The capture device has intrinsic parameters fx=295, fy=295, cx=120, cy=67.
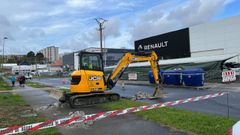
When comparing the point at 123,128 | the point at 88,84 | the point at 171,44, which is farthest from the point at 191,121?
the point at 171,44

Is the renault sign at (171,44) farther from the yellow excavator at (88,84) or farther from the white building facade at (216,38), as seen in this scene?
the yellow excavator at (88,84)

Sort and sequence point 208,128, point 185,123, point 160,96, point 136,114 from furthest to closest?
point 160,96, point 136,114, point 185,123, point 208,128

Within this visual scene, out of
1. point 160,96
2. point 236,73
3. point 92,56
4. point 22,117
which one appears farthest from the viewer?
point 236,73

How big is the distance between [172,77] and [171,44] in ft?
67.6

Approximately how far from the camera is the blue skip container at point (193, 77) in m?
23.5

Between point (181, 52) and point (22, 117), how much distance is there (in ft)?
116

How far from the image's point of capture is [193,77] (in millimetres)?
23938

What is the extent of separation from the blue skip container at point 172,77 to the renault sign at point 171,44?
16233 millimetres

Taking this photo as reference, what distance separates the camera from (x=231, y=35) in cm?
3503

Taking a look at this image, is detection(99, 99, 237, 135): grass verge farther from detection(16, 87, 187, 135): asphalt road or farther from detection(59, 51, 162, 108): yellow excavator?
detection(59, 51, 162, 108): yellow excavator

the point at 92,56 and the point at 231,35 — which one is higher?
the point at 231,35

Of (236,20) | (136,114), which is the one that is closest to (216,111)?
(136,114)

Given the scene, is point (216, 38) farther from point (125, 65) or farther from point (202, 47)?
point (125, 65)

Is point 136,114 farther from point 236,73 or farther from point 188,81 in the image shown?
point 236,73
